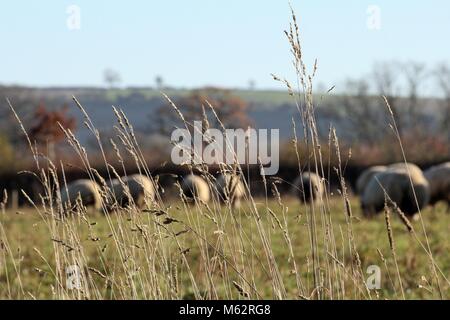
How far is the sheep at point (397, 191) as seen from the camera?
15703 millimetres

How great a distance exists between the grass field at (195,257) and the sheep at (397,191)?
0.51m

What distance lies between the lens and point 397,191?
1568cm

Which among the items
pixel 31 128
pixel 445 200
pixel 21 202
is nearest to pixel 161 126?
pixel 31 128

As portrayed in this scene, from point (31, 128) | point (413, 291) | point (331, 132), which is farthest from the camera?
point (31, 128)

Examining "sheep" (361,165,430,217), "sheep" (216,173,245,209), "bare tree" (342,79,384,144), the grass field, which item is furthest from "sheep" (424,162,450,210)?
"bare tree" (342,79,384,144)

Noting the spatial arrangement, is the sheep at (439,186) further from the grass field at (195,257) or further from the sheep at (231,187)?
the sheep at (231,187)

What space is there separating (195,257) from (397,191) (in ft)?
23.1

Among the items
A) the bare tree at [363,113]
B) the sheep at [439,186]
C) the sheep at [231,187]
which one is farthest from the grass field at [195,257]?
the bare tree at [363,113]

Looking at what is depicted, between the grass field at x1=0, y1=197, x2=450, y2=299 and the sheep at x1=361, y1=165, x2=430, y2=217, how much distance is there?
1.69ft

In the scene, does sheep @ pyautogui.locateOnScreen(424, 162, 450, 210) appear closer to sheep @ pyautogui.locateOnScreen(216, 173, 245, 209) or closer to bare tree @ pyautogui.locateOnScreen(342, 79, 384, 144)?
sheep @ pyautogui.locateOnScreen(216, 173, 245, 209)
